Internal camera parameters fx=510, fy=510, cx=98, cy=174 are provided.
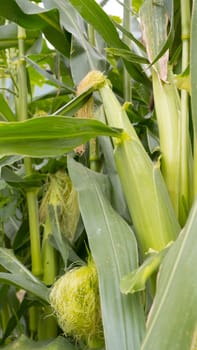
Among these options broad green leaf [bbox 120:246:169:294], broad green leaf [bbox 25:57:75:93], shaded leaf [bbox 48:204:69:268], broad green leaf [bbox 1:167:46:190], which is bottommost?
shaded leaf [bbox 48:204:69:268]

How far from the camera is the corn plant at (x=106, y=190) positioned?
441 millimetres

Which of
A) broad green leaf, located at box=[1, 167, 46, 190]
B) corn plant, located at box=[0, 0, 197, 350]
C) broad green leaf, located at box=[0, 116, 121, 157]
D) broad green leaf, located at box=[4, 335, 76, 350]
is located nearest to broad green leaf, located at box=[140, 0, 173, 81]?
corn plant, located at box=[0, 0, 197, 350]

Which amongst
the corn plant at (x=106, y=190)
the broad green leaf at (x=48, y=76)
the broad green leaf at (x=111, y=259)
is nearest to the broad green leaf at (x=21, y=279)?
the corn plant at (x=106, y=190)

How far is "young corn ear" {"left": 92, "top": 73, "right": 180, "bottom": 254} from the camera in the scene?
487 millimetres

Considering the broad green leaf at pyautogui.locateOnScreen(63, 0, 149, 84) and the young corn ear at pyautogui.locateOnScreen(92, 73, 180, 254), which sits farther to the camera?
the broad green leaf at pyautogui.locateOnScreen(63, 0, 149, 84)

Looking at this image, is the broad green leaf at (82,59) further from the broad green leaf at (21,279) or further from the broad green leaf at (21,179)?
the broad green leaf at (21,279)

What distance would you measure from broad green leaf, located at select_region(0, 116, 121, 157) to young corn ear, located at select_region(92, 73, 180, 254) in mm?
22

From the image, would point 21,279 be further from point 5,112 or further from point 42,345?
point 5,112

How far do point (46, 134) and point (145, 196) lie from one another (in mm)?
113

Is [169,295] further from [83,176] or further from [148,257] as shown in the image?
[83,176]

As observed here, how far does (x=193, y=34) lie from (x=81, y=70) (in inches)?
8.2

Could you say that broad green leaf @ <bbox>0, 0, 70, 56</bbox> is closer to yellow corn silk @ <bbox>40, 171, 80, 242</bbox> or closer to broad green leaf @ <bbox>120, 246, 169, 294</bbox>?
yellow corn silk @ <bbox>40, 171, 80, 242</bbox>

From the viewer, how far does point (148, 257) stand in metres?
0.47

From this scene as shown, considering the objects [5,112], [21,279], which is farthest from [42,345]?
[5,112]
